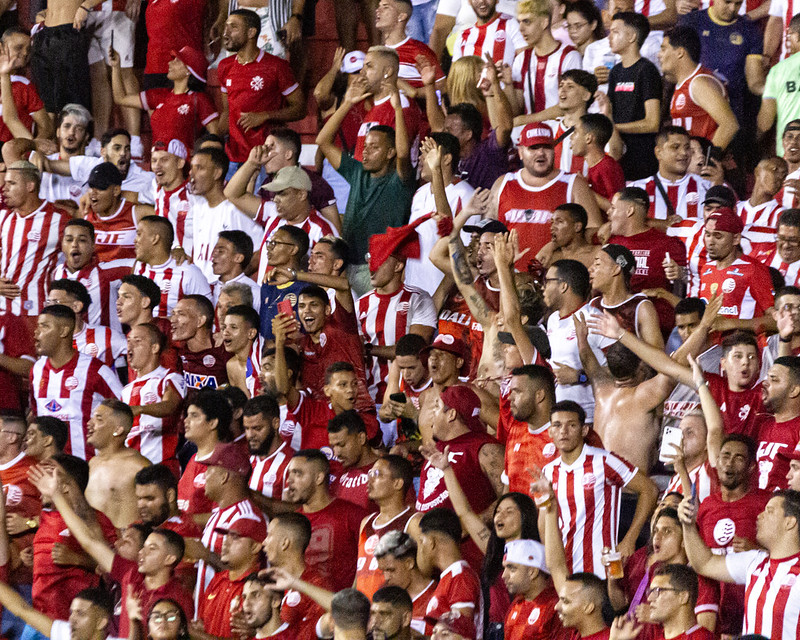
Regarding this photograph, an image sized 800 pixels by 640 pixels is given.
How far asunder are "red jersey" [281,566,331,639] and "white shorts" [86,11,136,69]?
6717 millimetres

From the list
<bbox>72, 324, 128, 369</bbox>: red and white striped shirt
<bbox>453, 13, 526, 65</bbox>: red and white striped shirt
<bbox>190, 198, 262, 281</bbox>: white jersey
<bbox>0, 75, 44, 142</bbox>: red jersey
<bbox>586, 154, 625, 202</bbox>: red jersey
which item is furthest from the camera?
<bbox>0, 75, 44, 142</bbox>: red jersey

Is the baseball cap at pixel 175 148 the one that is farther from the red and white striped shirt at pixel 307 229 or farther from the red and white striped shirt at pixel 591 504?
the red and white striped shirt at pixel 591 504

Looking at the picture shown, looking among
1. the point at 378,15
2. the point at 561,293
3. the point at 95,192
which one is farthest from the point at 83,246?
the point at 561,293

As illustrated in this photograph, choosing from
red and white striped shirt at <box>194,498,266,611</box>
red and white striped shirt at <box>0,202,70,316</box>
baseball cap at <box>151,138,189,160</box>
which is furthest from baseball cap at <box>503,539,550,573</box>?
baseball cap at <box>151,138,189,160</box>

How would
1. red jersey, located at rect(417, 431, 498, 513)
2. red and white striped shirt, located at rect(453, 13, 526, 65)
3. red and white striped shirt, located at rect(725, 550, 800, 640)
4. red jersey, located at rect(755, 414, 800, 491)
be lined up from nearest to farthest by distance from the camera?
1. red and white striped shirt, located at rect(725, 550, 800, 640)
2. red jersey, located at rect(755, 414, 800, 491)
3. red jersey, located at rect(417, 431, 498, 513)
4. red and white striped shirt, located at rect(453, 13, 526, 65)

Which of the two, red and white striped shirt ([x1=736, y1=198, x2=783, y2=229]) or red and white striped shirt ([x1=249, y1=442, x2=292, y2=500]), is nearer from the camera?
red and white striped shirt ([x1=249, y1=442, x2=292, y2=500])

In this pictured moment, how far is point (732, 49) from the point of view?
448 inches

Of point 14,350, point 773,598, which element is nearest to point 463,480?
point 773,598

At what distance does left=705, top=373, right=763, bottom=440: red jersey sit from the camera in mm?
8398

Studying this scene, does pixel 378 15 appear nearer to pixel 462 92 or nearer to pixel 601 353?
pixel 462 92

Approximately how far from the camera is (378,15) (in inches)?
476

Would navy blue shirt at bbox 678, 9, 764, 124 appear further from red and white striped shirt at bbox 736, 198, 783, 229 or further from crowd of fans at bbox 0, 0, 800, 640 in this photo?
red and white striped shirt at bbox 736, 198, 783, 229

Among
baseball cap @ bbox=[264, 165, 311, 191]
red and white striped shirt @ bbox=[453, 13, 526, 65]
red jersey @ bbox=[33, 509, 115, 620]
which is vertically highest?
red and white striped shirt @ bbox=[453, 13, 526, 65]

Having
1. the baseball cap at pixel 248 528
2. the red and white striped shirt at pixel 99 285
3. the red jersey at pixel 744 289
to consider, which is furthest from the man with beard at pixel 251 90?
the red jersey at pixel 744 289
